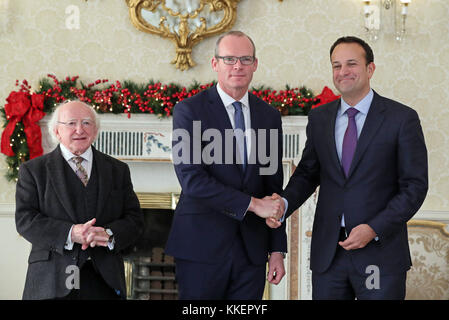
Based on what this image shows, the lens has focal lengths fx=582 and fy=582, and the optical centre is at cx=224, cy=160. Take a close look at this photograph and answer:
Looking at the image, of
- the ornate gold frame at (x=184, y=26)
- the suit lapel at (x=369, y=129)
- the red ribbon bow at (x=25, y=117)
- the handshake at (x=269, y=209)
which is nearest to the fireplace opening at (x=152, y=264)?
the red ribbon bow at (x=25, y=117)

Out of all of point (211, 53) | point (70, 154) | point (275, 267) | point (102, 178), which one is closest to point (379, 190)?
point (275, 267)

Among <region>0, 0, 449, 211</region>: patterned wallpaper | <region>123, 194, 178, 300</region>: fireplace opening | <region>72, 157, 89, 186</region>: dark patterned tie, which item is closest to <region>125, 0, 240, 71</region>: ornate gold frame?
<region>0, 0, 449, 211</region>: patterned wallpaper

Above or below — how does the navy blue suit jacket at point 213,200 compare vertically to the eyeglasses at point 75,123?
below

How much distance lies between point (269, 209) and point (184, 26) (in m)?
2.28

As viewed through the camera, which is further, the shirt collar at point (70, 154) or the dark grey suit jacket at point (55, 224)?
the shirt collar at point (70, 154)

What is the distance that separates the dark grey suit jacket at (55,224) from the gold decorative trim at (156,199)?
184 centimetres

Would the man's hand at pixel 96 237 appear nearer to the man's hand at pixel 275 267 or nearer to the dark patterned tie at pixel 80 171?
the dark patterned tie at pixel 80 171

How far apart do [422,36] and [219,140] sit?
2.56 m

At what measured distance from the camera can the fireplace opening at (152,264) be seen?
433 cm

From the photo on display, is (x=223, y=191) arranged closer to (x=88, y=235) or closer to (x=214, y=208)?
(x=214, y=208)

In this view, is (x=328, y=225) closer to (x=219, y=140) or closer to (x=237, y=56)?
(x=219, y=140)

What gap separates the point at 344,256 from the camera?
89.0 inches

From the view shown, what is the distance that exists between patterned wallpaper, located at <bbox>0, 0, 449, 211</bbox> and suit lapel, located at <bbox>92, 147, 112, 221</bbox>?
6.11 ft

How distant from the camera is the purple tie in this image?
2320 millimetres
